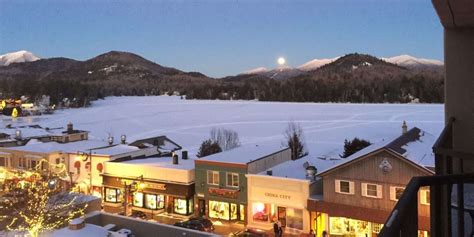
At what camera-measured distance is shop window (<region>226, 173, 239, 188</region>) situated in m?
25.5

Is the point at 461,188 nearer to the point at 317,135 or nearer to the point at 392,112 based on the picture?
the point at 317,135

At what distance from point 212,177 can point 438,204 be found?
79.9 ft

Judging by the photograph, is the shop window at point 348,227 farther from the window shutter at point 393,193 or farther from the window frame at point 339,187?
the window shutter at point 393,193

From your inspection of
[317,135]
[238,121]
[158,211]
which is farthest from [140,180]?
[238,121]

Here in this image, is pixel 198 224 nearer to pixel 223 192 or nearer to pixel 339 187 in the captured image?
pixel 223 192

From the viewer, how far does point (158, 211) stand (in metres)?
28.1

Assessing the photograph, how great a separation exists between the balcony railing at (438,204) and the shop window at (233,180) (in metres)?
22.3

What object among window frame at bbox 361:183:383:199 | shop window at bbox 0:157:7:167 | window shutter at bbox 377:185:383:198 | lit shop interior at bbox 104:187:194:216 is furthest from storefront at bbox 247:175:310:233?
shop window at bbox 0:157:7:167

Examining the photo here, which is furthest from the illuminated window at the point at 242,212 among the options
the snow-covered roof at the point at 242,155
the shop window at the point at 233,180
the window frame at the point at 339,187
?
the window frame at the point at 339,187

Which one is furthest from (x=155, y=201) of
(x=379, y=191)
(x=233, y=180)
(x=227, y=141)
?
(x=227, y=141)

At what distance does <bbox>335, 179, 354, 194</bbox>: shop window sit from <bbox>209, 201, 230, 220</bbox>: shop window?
668 cm

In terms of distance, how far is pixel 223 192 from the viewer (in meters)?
25.7

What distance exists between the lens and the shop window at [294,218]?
2331 centimetres

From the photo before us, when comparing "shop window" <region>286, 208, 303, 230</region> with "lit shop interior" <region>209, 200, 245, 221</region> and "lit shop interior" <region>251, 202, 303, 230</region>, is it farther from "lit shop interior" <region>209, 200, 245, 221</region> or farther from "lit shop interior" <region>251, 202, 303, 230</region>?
"lit shop interior" <region>209, 200, 245, 221</region>
